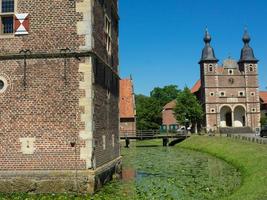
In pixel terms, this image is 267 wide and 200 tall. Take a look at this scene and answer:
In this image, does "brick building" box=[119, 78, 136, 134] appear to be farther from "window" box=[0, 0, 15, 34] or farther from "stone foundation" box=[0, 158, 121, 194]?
"stone foundation" box=[0, 158, 121, 194]

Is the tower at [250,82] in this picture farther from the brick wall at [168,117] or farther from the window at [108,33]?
the window at [108,33]

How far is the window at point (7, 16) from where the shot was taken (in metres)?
13.4

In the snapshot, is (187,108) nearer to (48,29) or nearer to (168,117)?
(168,117)

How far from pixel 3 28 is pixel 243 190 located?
975cm

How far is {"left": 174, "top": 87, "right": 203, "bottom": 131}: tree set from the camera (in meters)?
59.2

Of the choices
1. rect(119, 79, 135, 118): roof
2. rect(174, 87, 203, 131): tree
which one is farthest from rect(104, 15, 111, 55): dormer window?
rect(174, 87, 203, 131): tree

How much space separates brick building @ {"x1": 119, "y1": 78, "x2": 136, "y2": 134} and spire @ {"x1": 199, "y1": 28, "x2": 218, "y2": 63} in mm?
16236

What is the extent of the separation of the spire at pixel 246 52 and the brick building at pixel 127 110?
2203 centimetres

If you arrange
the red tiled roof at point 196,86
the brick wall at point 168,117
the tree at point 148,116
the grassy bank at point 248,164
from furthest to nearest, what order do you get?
the brick wall at point 168,117 → the red tiled roof at point 196,86 → the tree at point 148,116 → the grassy bank at point 248,164

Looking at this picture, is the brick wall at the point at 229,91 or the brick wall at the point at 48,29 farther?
the brick wall at the point at 229,91

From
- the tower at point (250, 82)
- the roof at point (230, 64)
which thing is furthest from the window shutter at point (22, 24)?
the roof at point (230, 64)

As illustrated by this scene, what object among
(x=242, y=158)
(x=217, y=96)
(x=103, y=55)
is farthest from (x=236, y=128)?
(x=103, y=55)

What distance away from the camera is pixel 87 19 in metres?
12.9

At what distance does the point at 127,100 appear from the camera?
179 ft
